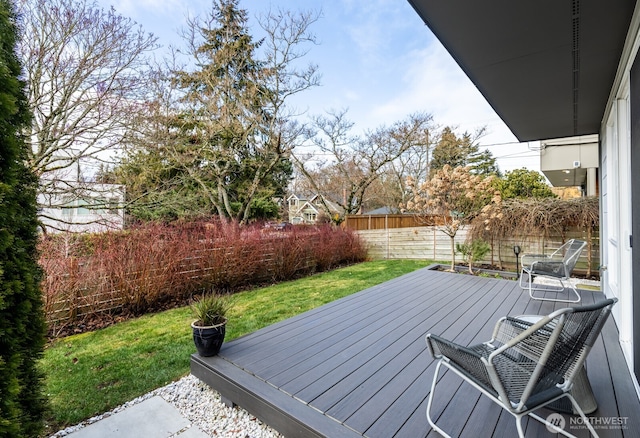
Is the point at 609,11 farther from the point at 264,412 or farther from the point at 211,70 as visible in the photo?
the point at 211,70

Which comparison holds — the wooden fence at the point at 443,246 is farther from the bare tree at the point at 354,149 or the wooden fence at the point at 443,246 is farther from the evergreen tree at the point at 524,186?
the evergreen tree at the point at 524,186

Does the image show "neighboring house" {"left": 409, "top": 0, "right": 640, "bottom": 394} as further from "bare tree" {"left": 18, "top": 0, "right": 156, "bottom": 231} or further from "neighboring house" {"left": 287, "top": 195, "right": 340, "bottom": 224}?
"neighboring house" {"left": 287, "top": 195, "right": 340, "bottom": 224}

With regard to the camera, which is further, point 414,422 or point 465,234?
point 465,234

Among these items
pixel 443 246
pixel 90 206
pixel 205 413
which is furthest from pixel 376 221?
pixel 205 413

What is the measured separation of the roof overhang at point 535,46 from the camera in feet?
5.99

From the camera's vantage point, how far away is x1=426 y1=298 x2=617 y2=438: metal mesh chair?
1.35 metres

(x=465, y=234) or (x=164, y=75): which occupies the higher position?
(x=164, y=75)

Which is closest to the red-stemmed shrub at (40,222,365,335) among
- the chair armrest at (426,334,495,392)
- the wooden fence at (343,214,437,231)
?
the chair armrest at (426,334,495,392)

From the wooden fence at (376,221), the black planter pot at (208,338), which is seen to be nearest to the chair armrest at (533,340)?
the black planter pot at (208,338)

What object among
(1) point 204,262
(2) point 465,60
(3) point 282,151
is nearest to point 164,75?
(3) point 282,151

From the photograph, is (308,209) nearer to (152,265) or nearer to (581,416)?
(152,265)

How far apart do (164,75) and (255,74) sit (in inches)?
110

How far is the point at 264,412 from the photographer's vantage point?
1.93 m

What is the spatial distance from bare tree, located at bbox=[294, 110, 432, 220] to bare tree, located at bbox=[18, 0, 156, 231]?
6.92 meters
